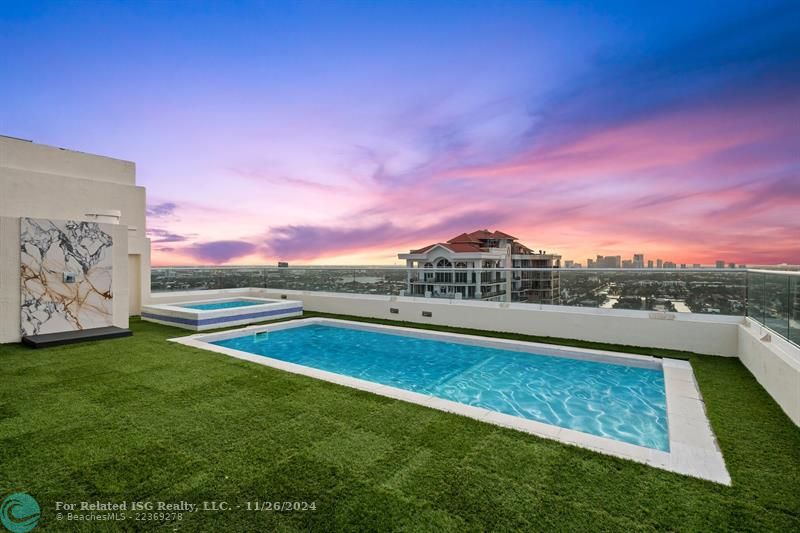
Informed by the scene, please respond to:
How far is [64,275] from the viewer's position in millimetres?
7773

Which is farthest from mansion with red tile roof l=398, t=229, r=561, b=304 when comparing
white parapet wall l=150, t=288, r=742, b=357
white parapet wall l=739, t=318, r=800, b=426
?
white parapet wall l=739, t=318, r=800, b=426

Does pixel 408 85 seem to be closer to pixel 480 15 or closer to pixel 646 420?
pixel 480 15

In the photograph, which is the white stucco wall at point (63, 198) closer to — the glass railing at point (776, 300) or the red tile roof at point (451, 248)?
the glass railing at point (776, 300)

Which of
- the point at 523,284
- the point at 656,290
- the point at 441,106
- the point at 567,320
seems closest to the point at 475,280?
the point at 523,284

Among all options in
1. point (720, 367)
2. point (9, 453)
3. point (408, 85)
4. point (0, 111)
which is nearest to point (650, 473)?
point (720, 367)

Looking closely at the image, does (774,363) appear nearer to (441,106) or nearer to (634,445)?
(634,445)

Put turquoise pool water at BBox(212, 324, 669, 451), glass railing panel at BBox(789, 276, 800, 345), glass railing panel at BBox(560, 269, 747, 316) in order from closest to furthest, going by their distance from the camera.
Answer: glass railing panel at BBox(789, 276, 800, 345) < turquoise pool water at BBox(212, 324, 669, 451) < glass railing panel at BBox(560, 269, 747, 316)

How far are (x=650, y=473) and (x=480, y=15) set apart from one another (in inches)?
401

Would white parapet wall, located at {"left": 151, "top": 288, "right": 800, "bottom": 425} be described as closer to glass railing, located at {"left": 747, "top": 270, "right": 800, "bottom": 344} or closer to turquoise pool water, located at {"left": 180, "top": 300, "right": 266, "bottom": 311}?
glass railing, located at {"left": 747, "top": 270, "right": 800, "bottom": 344}

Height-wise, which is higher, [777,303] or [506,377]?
[777,303]

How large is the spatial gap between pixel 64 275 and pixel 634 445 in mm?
10297

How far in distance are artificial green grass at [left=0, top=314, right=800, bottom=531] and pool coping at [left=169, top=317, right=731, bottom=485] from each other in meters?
0.14

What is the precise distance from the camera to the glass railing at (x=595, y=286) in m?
4.88

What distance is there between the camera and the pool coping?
287 centimetres
